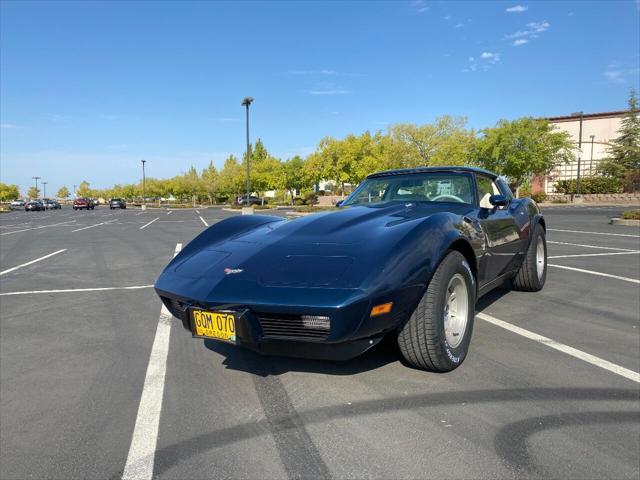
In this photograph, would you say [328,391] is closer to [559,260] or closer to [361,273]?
[361,273]

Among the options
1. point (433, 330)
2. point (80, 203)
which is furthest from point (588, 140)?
point (433, 330)

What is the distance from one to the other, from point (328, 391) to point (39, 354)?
95.0 inches

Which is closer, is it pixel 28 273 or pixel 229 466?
pixel 229 466

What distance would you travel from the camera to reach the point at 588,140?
6275 cm

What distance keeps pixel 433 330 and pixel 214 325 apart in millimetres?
1287

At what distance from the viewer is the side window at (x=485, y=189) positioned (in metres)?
3.90

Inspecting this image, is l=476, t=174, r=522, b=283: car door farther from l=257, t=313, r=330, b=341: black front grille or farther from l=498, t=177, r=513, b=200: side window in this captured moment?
l=257, t=313, r=330, b=341: black front grille

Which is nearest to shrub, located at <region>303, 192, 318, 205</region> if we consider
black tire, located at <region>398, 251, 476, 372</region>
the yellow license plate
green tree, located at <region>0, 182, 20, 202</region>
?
black tire, located at <region>398, 251, 476, 372</region>

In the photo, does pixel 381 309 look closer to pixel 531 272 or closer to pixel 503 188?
pixel 503 188

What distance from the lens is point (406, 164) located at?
134 ft

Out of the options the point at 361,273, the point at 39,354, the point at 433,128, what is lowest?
the point at 39,354

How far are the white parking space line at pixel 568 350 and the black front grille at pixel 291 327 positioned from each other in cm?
211

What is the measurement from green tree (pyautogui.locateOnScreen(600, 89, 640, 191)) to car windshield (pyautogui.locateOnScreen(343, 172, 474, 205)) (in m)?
46.9

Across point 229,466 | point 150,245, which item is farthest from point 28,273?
point 229,466
